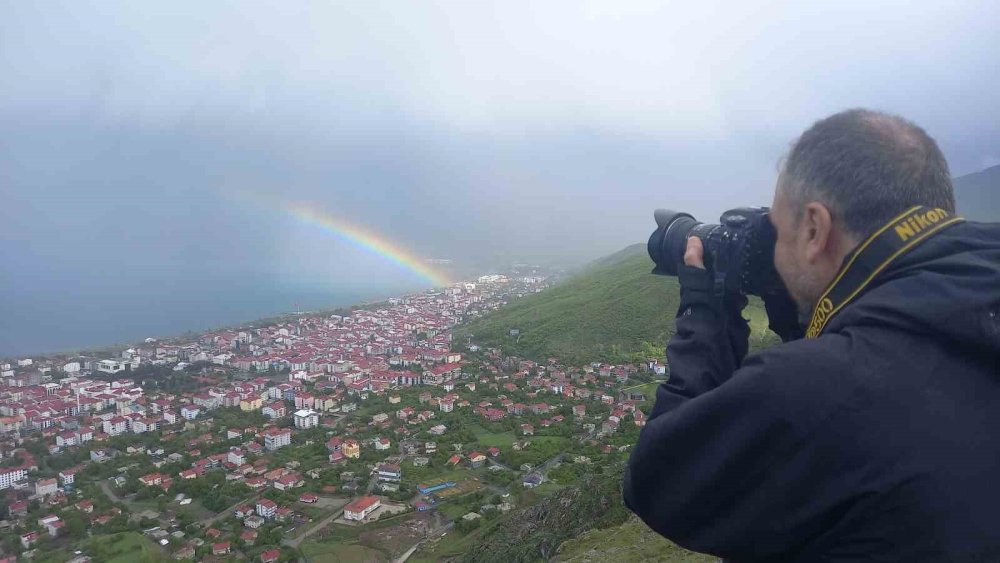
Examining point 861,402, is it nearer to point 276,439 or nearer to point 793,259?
point 793,259

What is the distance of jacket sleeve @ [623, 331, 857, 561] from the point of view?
610 mm

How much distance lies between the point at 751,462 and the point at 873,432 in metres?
0.13

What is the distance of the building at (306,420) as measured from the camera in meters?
17.2

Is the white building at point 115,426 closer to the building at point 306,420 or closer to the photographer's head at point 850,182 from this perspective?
the building at point 306,420

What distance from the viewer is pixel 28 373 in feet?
75.5

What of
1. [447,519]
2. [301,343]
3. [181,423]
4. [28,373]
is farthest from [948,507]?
[301,343]

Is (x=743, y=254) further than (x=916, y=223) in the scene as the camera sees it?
Yes

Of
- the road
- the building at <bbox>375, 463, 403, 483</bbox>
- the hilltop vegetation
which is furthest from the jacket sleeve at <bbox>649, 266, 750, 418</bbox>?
the hilltop vegetation

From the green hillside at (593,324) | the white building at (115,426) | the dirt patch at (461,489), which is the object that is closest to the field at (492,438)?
the dirt patch at (461,489)

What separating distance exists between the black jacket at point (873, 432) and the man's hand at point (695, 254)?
0.32 meters

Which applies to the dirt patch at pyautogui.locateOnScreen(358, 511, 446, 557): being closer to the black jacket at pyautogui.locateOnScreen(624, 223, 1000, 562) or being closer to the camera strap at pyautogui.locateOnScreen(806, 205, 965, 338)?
the black jacket at pyautogui.locateOnScreen(624, 223, 1000, 562)

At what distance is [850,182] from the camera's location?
2.43ft

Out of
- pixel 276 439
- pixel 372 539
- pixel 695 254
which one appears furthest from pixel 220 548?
pixel 695 254

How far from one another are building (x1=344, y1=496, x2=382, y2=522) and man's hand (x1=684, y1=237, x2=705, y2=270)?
10.7 meters
